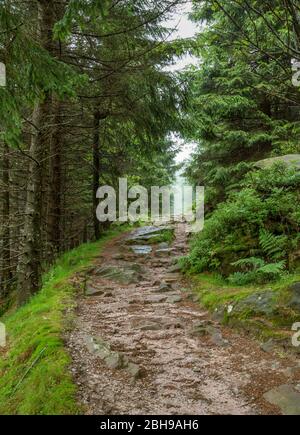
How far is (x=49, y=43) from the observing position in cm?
809

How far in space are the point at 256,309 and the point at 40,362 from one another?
3.17m

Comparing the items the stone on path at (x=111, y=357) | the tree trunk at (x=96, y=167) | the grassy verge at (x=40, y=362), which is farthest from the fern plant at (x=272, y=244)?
the tree trunk at (x=96, y=167)

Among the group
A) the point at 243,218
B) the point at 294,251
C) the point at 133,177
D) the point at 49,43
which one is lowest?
the point at 294,251

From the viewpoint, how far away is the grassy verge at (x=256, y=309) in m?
5.18

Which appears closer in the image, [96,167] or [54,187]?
[54,187]

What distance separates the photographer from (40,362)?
14.7 feet

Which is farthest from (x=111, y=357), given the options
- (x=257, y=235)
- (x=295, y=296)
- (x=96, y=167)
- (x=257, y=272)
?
(x=96, y=167)

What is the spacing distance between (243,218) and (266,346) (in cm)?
386

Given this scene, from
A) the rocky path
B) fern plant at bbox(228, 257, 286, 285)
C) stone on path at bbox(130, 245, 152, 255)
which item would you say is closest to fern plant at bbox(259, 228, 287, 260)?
fern plant at bbox(228, 257, 286, 285)

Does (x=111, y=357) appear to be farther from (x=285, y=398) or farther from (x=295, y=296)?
(x=295, y=296)

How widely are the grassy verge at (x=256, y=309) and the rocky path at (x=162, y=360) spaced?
224 millimetres

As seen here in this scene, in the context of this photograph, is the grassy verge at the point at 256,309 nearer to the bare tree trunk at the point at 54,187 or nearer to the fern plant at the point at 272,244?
the fern plant at the point at 272,244
